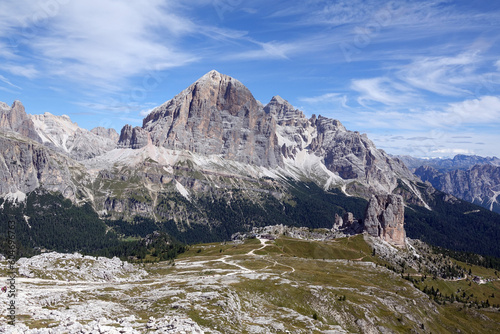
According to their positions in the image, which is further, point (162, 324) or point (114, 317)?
point (114, 317)

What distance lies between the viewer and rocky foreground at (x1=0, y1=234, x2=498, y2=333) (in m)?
77.7

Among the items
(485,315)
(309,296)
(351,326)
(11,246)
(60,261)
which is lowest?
(485,315)

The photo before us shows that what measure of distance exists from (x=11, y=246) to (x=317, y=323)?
9627 cm

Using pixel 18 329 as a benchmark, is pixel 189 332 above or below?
below

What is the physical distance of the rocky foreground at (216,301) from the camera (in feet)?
255

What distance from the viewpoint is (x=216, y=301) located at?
105000mm

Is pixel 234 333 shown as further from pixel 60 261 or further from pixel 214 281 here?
pixel 60 261

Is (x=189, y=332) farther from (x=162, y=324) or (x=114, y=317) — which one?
(x=114, y=317)

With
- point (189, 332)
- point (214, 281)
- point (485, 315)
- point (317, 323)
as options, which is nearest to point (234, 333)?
point (189, 332)

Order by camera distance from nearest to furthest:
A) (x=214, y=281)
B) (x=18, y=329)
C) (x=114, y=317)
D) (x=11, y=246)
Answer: (x=11, y=246)
(x=18, y=329)
(x=114, y=317)
(x=214, y=281)

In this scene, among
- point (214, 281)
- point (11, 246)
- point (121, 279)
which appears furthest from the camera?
point (121, 279)

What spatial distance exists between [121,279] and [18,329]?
9989 cm

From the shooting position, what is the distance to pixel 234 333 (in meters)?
84.5

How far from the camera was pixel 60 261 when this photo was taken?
156 metres
